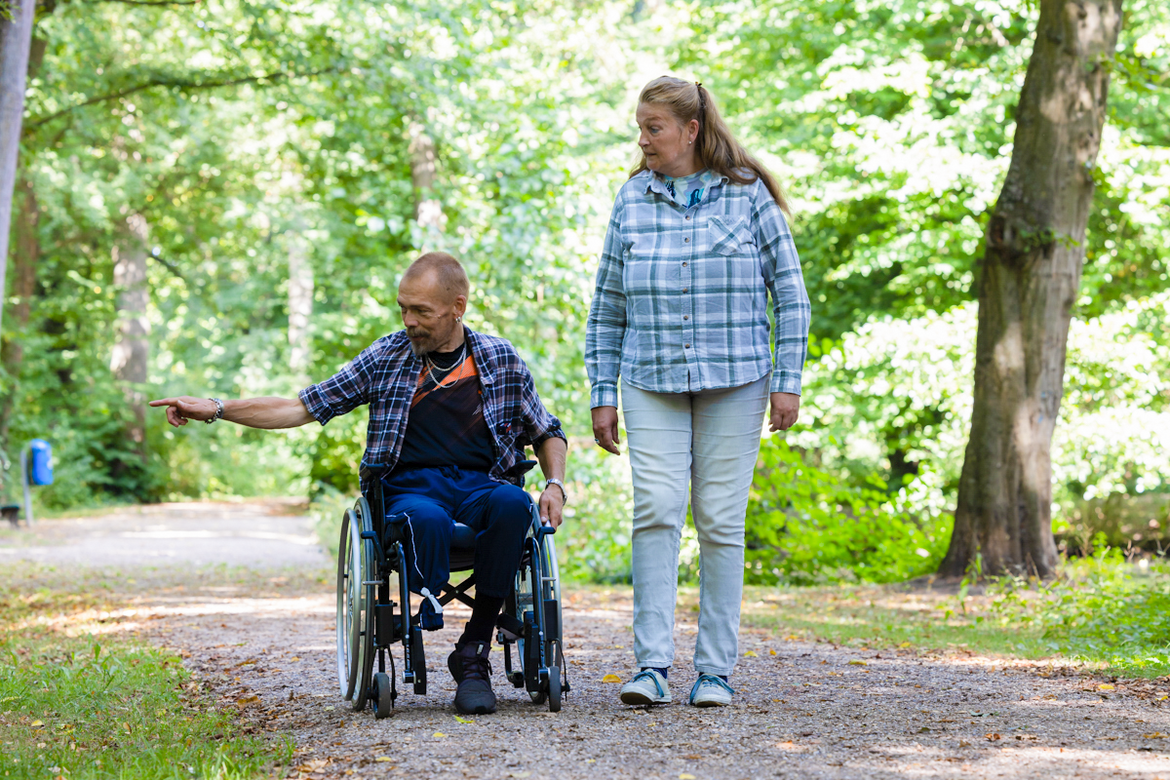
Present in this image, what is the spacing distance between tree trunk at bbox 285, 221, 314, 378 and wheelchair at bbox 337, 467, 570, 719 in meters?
13.1

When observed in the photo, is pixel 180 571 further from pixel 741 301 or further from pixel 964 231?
pixel 964 231

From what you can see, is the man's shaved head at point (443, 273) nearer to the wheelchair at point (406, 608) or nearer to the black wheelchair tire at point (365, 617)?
the wheelchair at point (406, 608)

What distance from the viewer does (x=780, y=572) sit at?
31.3 feet

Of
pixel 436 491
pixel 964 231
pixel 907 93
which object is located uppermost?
pixel 907 93

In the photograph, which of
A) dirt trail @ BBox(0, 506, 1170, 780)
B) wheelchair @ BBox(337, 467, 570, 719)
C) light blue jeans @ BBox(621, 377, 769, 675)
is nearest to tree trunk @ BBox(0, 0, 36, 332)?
dirt trail @ BBox(0, 506, 1170, 780)

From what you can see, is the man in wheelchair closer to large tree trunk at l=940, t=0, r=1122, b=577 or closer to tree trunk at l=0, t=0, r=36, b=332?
large tree trunk at l=940, t=0, r=1122, b=577

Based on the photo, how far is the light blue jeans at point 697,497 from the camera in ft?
11.6

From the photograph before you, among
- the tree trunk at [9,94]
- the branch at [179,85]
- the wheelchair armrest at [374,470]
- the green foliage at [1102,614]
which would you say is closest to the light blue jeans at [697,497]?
the wheelchair armrest at [374,470]

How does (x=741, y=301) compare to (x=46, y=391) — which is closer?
(x=741, y=301)

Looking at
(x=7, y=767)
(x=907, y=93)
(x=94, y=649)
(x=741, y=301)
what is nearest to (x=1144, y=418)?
(x=907, y=93)

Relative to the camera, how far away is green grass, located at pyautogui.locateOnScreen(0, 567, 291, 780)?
2916 millimetres

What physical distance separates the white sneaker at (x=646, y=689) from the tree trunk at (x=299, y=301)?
13290mm

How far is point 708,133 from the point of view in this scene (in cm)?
362

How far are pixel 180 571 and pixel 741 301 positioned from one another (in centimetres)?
752
